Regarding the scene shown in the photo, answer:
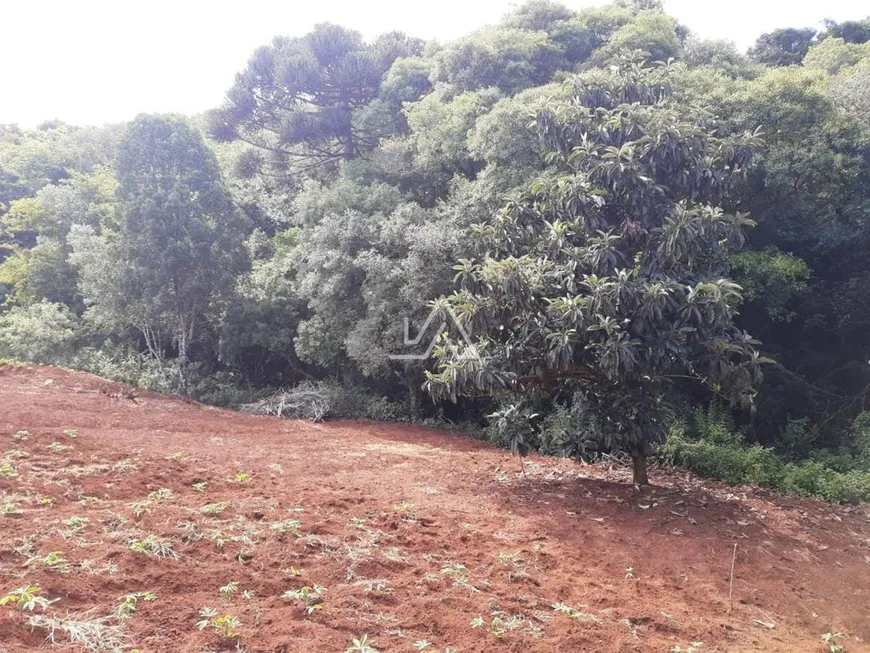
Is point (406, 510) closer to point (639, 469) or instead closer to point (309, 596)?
point (309, 596)

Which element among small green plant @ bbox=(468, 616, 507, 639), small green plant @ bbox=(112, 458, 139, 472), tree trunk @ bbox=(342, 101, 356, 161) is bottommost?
small green plant @ bbox=(112, 458, 139, 472)

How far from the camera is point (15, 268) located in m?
17.7

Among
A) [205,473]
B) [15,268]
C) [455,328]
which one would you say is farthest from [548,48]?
[15,268]

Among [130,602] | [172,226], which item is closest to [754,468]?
[130,602]

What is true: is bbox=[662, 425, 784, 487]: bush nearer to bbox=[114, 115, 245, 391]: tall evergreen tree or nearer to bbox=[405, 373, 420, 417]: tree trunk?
bbox=[405, 373, 420, 417]: tree trunk

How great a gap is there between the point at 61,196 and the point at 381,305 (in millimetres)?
Result: 11799

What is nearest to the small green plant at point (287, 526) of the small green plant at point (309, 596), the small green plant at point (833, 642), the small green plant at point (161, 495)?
the small green plant at point (309, 596)

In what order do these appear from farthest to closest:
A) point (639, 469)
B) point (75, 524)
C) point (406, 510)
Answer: point (639, 469) < point (406, 510) < point (75, 524)

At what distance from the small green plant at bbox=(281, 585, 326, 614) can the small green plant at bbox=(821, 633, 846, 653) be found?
284cm

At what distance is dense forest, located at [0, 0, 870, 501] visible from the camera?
5840mm

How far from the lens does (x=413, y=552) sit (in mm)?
4133

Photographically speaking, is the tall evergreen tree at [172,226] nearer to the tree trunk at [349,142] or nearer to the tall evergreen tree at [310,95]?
the tall evergreen tree at [310,95]

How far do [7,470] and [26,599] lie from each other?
2426mm

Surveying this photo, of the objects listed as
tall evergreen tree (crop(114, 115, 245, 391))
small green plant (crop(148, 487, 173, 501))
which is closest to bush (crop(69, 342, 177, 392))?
tall evergreen tree (crop(114, 115, 245, 391))
